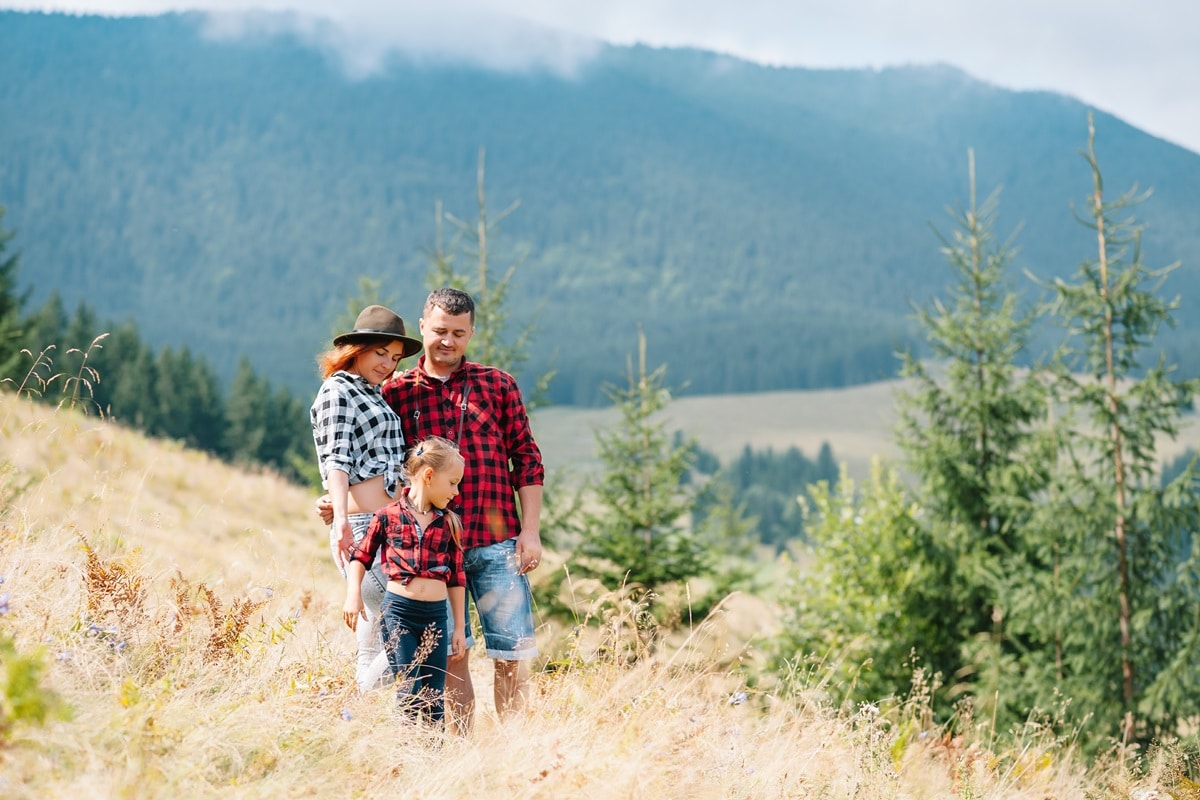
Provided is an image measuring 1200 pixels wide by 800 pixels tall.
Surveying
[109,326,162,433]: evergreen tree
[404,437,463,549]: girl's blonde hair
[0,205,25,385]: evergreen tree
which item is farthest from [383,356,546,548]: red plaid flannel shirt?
[109,326,162,433]: evergreen tree

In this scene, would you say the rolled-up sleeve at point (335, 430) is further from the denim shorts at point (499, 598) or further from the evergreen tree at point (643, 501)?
the evergreen tree at point (643, 501)

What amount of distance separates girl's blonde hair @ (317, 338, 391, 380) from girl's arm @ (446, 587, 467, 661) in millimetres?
1022

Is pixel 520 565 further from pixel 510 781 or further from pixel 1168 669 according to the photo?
pixel 1168 669

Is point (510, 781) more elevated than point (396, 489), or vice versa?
point (396, 489)

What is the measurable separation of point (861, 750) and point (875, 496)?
1566 cm

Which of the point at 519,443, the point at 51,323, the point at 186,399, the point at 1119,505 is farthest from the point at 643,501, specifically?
the point at 186,399

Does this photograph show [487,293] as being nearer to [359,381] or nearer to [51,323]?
[359,381]

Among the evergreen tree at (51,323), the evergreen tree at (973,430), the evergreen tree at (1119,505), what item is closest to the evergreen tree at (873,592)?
the evergreen tree at (973,430)

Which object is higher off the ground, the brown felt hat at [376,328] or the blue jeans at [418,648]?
the brown felt hat at [376,328]

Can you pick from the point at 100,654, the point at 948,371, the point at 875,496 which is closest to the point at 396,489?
the point at 100,654

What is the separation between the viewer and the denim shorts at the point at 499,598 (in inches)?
175

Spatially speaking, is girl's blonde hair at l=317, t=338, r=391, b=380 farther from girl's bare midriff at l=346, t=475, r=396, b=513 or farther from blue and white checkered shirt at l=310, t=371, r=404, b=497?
girl's bare midriff at l=346, t=475, r=396, b=513

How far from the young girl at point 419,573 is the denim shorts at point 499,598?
0.32 meters

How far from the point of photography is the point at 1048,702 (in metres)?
12.6
